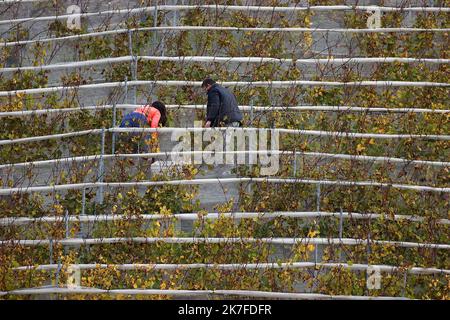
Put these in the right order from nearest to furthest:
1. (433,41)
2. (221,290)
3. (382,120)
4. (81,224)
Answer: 1. (221,290)
2. (81,224)
3. (382,120)
4. (433,41)

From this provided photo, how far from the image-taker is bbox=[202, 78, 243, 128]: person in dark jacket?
1606cm

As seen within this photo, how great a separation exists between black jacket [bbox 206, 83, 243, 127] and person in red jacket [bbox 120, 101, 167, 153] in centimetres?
74

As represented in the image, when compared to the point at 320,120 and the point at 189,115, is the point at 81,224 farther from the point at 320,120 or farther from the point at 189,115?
the point at 320,120

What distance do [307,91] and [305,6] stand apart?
6.50ft

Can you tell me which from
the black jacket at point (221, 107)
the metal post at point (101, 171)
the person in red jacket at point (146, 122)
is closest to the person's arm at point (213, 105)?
the black jacket at point (221, 107)

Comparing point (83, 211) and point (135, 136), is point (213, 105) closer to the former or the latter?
point (135, 136)

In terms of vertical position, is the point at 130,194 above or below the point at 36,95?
below

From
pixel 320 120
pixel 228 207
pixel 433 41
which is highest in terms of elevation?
pixel 433 41

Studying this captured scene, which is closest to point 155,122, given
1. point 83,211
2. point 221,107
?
point 221,107

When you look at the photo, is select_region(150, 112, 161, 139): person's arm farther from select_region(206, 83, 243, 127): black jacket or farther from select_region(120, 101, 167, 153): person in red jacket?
select_region(206, 83, 243, 127): black jacket

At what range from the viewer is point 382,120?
55.7 ft

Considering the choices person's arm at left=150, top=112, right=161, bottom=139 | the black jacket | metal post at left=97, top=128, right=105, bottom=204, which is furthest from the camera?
person's arm at left=150, top=112, right=161, bottom=139

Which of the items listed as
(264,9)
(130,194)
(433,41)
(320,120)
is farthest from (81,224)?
(433,41)

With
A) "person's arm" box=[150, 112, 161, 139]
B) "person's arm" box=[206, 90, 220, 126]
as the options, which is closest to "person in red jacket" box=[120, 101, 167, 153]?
"person's arm" box=[150, 112, 161, 139]
